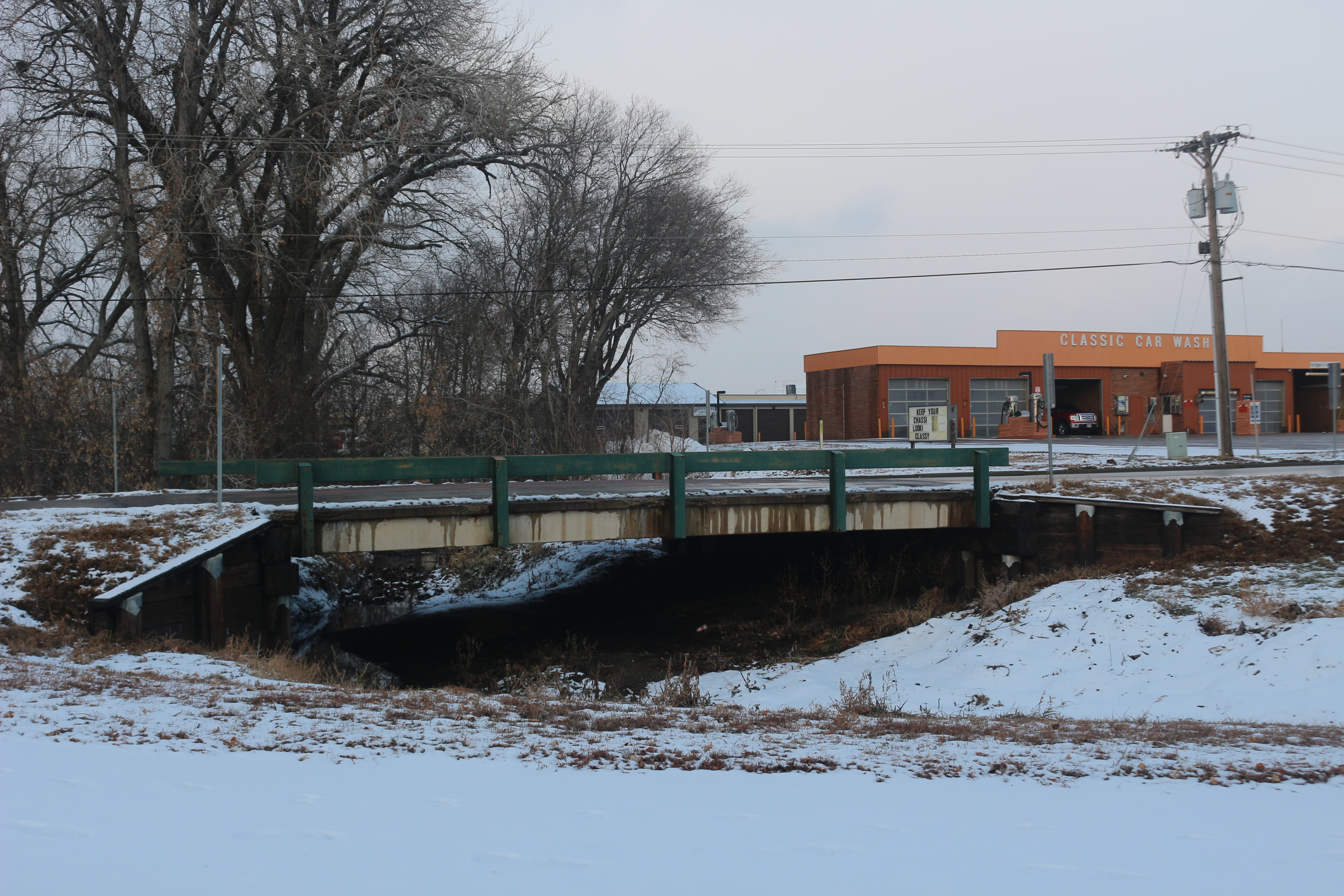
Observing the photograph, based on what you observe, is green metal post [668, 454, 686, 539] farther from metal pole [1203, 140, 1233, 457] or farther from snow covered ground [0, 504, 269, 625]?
metal pole [1203, 140, 1233, 457]

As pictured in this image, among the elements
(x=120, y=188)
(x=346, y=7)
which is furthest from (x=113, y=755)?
(x=346, y=7)

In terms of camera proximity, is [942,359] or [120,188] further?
[942,359]

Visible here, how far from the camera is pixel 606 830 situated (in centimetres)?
386

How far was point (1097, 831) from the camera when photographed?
3.97 m

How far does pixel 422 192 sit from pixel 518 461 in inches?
495

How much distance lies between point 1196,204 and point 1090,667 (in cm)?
2143

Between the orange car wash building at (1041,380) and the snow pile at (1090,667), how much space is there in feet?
113

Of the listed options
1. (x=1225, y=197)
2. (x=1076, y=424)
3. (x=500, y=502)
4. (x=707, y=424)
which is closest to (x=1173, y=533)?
(x=500, y=502)

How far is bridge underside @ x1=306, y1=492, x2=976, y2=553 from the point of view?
1197cm

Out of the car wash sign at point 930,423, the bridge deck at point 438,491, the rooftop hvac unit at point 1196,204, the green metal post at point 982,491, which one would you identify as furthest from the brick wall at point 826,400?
the green metal post at point 982,491

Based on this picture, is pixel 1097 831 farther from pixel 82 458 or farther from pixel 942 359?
pixel 942 359

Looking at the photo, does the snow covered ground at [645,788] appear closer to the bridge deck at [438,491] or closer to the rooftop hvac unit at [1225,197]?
the bridge deck at [438,491]

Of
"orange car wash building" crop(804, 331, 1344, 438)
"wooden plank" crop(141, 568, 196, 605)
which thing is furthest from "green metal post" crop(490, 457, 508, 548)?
"orange car wash building" crop(804, 331, 1344, 438)

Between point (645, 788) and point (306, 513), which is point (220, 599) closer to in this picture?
point (306, 513)
